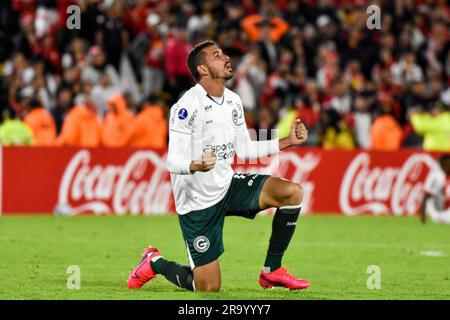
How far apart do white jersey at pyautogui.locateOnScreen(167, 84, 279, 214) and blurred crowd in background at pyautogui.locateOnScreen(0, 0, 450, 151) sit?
33.0 ft

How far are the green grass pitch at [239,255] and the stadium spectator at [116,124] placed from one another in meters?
2.06

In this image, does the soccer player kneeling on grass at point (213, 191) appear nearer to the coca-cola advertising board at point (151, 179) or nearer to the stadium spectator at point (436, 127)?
the coca-cola advertising board at point (151, 179)

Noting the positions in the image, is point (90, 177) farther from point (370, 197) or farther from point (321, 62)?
point (321, 62)

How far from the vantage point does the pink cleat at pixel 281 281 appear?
10.5 meters

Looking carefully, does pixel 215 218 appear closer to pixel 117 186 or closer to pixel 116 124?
pixel 117 186

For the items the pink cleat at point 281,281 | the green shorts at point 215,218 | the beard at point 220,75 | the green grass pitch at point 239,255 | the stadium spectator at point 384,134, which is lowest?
the green grass pitch at point 239,255

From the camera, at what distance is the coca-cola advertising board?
1928 centimetres

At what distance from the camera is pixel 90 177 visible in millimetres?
19578

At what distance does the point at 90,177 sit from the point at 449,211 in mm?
6410

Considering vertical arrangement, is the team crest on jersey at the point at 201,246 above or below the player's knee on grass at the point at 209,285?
above

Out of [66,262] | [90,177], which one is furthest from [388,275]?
[90,177]

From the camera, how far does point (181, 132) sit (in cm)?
1016

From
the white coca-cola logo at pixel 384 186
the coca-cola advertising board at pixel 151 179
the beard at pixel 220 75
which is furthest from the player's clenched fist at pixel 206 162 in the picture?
the white coca-cola logo at pixel 384 186

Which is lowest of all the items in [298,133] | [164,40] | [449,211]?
[449,211]
